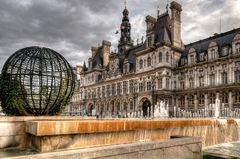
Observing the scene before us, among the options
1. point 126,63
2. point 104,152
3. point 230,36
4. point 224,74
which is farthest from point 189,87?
point 104,152

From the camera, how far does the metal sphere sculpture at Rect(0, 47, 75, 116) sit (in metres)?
9.44

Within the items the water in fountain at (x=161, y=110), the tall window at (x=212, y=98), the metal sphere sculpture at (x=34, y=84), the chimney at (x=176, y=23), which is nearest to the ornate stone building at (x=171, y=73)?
the chimney at (x=176, y=23)

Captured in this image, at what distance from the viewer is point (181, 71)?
4544cm

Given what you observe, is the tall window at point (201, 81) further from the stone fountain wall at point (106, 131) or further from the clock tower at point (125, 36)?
the stone fountain wall at point (106, 131)

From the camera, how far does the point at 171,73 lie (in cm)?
4569

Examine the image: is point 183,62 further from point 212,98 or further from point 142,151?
point 142,151

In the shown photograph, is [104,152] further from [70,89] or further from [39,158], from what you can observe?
[70,89]

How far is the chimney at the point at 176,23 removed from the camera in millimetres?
47594

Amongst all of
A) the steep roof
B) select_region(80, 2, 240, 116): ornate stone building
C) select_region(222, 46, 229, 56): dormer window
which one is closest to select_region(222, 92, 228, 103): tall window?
select_region(80, 2, 240, 116): ornate stone building

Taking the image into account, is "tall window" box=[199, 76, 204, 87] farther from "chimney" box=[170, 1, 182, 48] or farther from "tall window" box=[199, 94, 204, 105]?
"chimney" box=[170, 1, 182, 48]

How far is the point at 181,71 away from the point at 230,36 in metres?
9.85

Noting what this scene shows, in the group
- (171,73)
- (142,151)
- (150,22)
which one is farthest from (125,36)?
(142,151)

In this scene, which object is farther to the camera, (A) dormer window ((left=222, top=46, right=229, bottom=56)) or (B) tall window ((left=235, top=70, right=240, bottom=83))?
(A) dormer window ((left=222, top=46, right=229, bottom=56))

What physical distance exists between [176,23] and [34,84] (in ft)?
139
